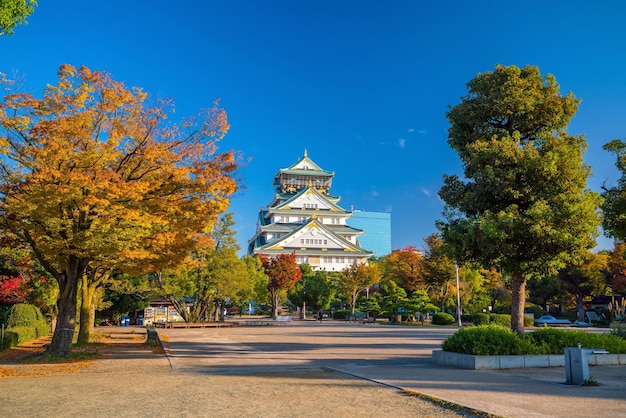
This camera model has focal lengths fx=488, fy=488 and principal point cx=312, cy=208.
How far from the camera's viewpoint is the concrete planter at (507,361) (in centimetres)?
1155

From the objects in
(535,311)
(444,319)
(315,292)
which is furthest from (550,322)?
(315,292)

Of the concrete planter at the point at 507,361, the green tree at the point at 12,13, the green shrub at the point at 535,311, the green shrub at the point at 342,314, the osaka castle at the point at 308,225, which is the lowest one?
the green shrub at the point at 342,314

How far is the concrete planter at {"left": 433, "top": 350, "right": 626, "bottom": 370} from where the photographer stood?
11.5 metres

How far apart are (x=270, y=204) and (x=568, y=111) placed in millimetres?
79776

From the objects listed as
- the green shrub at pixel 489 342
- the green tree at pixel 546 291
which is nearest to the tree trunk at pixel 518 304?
the green shrub at pixel 489 342

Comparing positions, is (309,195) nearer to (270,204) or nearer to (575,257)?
(270,204)

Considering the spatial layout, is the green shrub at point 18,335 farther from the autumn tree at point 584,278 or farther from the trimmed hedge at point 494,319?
the autumn tree at point 584,278

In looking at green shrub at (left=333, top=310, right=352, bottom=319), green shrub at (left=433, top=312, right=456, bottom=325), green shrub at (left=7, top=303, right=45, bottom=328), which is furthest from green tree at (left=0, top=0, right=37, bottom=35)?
green shrub at (left=333, top=310, right=352, bottom=319)

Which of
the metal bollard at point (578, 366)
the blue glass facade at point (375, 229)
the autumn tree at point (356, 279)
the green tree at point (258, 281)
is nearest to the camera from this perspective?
the metal bollard at point (578, 366)

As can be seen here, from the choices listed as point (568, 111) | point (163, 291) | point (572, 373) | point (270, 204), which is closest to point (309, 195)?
point (270, 204)

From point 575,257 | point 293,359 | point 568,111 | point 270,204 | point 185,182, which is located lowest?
point 293,359

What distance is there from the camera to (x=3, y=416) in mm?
6898

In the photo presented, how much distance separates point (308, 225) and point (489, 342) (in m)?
66.1

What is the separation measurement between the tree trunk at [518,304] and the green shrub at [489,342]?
1408 millimetres
